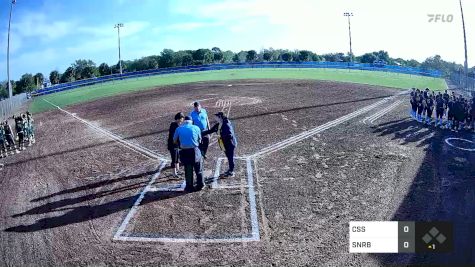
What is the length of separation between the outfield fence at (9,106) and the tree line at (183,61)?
3001 cm

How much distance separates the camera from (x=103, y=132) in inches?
762

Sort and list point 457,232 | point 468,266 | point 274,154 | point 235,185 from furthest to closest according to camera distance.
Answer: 1. point 274,154
2. point 235,185
3. point 457,232
4. point 468,266

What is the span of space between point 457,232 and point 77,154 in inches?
531

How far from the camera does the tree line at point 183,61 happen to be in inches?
2645

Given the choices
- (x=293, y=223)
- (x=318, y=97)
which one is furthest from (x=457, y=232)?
(x=318, y=97)

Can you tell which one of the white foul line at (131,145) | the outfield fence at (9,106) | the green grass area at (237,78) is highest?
the green grass area at (237,78)

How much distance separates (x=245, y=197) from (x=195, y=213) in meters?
1.48

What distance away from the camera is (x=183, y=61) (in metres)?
73.5

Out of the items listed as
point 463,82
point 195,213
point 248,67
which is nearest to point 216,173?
point 195,213

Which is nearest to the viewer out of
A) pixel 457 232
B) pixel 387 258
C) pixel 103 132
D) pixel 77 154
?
pixel 387 258

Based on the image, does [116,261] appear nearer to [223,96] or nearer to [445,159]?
[445,159]

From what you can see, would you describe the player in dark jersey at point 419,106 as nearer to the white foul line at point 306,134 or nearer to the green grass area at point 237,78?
the white foul line at point 306,134

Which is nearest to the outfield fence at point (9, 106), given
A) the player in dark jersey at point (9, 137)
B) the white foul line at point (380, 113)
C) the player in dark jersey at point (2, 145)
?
the player in dark jersey at point (9, 137)

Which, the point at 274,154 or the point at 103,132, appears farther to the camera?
the point at 103,132
